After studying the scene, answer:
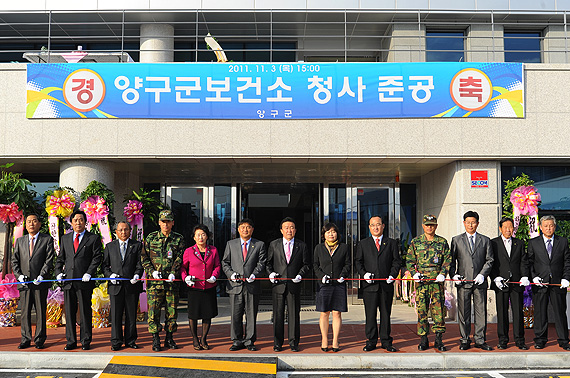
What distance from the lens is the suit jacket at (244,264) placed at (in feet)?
23.3

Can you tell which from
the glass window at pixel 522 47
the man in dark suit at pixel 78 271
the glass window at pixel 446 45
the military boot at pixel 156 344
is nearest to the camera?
the military boot at pixel 156 344

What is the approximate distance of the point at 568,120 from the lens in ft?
30.3

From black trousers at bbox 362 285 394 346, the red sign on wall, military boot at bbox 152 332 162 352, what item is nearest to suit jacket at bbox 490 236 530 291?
black trousers at bbox 362 285 394 346

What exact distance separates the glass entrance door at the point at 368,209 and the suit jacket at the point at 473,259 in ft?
15.3

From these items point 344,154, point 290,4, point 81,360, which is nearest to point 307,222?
point 344,154

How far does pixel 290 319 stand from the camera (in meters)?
7.00

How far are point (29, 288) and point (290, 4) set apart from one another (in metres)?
8.11

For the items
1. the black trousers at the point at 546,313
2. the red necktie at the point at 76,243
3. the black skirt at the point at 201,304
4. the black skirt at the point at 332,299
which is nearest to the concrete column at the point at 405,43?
the black trousers at the point at 546,313

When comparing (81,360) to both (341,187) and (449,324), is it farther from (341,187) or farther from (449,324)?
(341,187)

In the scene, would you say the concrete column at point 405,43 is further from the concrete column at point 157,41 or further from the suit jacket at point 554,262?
the suit jacket at point 554,262

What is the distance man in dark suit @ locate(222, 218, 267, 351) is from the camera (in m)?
7.00

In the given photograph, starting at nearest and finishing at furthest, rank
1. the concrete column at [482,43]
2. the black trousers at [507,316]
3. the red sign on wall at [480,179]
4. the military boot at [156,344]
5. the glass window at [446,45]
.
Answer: the military boot at [156,344] < the black trousers at [507,316] < the red sign on wall at [480,179] < the concrete column at [482,43] < the glass window at [446,45]

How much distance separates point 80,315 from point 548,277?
21.8ft

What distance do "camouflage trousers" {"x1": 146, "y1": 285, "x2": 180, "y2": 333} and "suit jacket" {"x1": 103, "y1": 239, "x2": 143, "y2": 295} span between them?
0.32 meters
